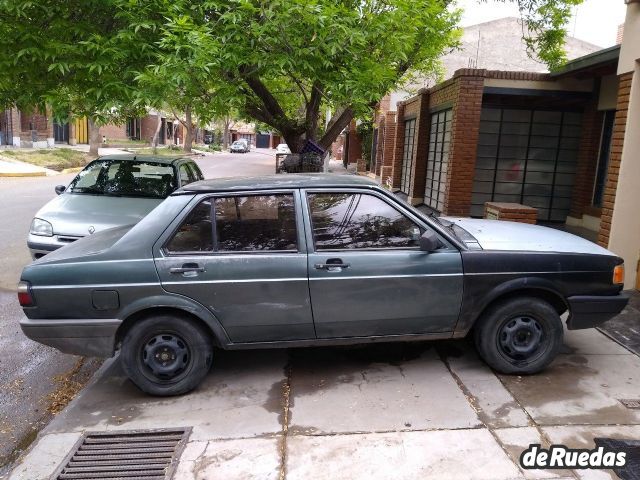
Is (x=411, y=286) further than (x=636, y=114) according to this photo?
No

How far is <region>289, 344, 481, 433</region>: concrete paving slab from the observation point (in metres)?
3.66

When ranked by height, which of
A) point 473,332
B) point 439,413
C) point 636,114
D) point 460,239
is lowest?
point 439,413

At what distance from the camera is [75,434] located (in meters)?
3.63

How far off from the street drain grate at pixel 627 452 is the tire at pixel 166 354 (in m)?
2.80

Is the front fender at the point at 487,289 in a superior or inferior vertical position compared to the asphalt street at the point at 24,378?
superior

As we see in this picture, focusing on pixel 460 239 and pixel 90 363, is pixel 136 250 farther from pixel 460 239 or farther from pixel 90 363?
pixel 460 239

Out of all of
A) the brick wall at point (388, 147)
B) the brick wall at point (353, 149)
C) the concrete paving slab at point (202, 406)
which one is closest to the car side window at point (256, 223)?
the concrete paving slab at point (202, 406)

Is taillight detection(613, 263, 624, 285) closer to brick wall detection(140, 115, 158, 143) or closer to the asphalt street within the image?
the asphalt street

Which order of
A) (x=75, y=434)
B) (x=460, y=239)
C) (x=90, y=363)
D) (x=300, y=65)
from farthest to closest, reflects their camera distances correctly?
(x=300, y=65)
(x=90, y=363)
(x=460, y=239)
(x=75, y=434)

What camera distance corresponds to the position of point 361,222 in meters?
4.17

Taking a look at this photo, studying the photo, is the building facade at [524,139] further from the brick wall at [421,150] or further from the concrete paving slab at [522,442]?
the concrete paving slab at [522,442]

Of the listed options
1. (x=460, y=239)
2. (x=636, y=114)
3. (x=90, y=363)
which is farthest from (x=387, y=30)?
(x=90, y=363)

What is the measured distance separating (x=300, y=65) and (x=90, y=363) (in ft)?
13.8

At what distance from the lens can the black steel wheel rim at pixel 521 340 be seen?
13.9 ft
